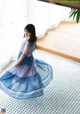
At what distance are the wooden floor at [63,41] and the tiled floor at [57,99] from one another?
1.01ft

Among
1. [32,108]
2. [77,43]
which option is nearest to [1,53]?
[32,108]

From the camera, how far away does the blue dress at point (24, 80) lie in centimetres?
225

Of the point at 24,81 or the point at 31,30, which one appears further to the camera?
the point at 24,81

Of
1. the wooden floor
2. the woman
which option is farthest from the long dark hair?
the wooden floor

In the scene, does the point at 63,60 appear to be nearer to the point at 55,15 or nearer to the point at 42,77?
the point at 42,77

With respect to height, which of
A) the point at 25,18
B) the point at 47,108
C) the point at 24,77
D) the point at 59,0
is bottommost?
the point at 47,108

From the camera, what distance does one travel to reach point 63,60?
3.08m

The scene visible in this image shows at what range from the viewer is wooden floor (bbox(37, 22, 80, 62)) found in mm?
3193

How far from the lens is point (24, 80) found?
7.57 ft

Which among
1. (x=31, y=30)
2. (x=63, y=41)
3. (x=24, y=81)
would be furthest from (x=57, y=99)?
(x=63, y=41)

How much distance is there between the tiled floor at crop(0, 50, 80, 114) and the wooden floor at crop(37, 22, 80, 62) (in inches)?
12.1

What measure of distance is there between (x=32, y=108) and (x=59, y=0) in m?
1.24

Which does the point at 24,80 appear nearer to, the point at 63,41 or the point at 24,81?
the point at 24,81

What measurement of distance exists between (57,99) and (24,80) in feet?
1.37
